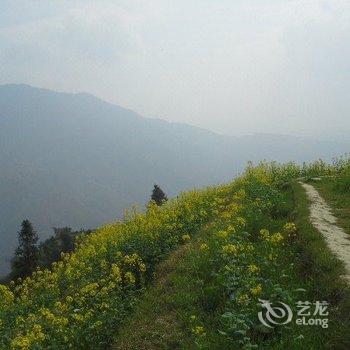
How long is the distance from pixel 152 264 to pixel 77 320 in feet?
10.7

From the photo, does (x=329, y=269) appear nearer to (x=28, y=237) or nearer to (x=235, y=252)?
(x=235, y=252)

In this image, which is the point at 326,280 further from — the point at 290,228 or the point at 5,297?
the point at 5,297

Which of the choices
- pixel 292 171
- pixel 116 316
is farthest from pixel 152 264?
pixel 292 171

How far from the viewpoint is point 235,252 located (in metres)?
10.1

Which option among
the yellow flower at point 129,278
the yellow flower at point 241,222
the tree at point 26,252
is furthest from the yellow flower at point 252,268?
the tree at point 26,252

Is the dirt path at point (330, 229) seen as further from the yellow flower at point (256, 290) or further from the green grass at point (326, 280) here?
the yellow flower at point (256, 290)

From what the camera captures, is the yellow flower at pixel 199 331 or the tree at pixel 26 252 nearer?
the yellow flower at pixel 199 331
